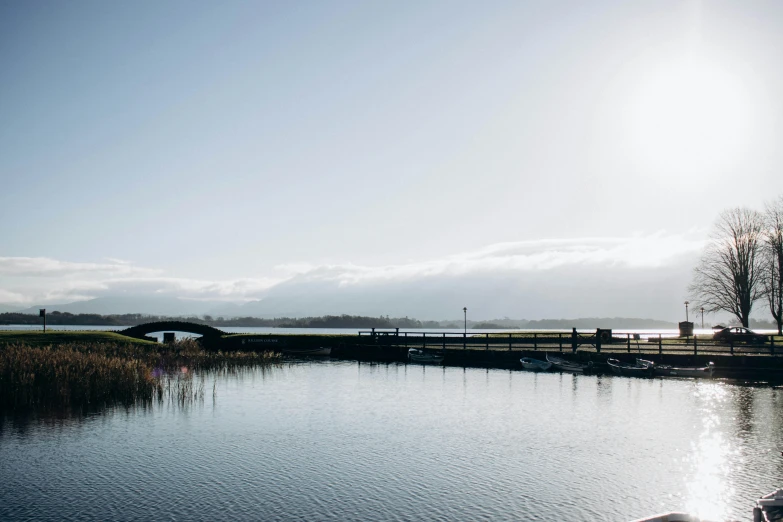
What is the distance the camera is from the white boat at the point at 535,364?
5966 centimetres

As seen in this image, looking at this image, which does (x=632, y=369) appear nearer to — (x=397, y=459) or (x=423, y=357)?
(x=423, y=357)

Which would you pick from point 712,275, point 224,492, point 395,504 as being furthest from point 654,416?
point 712,275

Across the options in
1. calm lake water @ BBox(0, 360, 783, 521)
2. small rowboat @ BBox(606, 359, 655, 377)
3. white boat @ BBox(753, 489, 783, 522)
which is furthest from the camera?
small rowboat @ BBox(606, 359, 655, 377)

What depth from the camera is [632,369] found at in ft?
177

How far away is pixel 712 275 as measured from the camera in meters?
90.4

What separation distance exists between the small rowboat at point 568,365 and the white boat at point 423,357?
13.4 meters

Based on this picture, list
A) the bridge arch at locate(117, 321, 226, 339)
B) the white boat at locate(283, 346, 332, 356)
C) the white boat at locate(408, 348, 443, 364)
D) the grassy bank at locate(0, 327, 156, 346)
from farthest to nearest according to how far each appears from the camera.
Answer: the bridge arch at locate(117, 321, 226, 339)
the white boat at locate(283, 346, 332, 356)
the white boat at locate(408, 348, 443, 364)
the grassy bank at locate(0, 327, 156, 346)

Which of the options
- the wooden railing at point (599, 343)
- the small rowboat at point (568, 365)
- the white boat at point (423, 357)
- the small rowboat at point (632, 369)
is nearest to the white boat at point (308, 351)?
the wooden railing at point (599, 343)

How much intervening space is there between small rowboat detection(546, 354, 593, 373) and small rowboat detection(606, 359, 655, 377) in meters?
2.18

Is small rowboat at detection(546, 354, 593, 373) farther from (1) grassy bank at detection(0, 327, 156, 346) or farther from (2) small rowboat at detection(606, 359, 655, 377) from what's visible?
(1) grassy bank at detection(0, 327, 156, 346)

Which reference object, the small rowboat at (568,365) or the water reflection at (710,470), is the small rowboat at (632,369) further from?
the water reflection at (710,470)

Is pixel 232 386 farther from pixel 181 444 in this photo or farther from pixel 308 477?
pixel 308 477

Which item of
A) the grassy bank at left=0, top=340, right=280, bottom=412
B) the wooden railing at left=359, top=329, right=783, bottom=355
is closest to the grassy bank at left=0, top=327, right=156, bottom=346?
the grassy bank at left=0, top=340, right=280, bottom=412

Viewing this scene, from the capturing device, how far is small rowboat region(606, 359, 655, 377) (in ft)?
174
